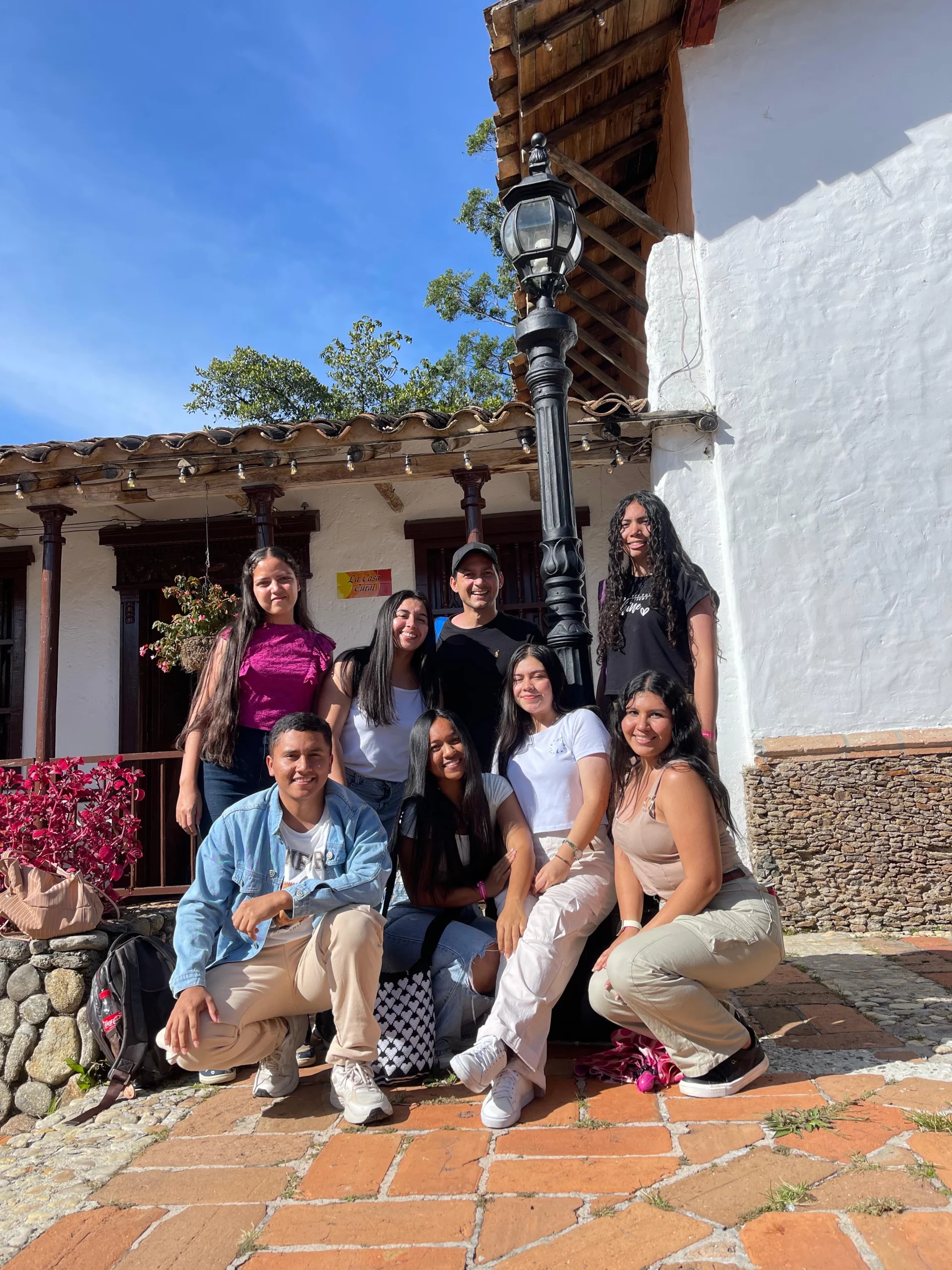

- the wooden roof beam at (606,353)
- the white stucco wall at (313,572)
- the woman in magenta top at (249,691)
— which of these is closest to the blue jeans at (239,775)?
the woman in magenta top at (249,691)

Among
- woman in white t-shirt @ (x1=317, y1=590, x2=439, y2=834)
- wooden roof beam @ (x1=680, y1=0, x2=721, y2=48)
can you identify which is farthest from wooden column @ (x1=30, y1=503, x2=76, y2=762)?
wooden roof beam @ (x1=680, y1=0, x2=721, y2=48)

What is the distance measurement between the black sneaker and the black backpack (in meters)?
1.94

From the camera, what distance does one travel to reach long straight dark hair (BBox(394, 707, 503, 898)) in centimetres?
305

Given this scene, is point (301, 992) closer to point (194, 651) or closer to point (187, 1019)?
point (187, 1019)

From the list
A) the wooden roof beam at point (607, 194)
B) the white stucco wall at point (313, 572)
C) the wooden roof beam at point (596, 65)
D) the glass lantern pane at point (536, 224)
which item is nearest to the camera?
the glass lantern pane at point (536, 224)

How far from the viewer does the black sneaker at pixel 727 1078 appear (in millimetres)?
2533

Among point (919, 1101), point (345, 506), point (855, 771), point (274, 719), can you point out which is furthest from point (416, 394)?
point (919, 1101)

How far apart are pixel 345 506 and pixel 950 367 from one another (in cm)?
439

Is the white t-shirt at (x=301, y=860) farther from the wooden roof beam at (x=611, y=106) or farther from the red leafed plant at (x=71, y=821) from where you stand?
the wooden roof beam at (x=611, y=106)

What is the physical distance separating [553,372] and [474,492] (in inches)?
94.8

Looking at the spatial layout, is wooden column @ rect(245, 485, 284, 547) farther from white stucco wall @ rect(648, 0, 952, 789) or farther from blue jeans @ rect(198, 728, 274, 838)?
blue jeans @ rect(198, 728, 274, 838)

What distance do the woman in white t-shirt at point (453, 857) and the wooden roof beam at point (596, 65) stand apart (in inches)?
197

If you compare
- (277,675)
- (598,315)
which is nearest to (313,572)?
(598,315)

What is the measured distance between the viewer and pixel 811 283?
581 cm
